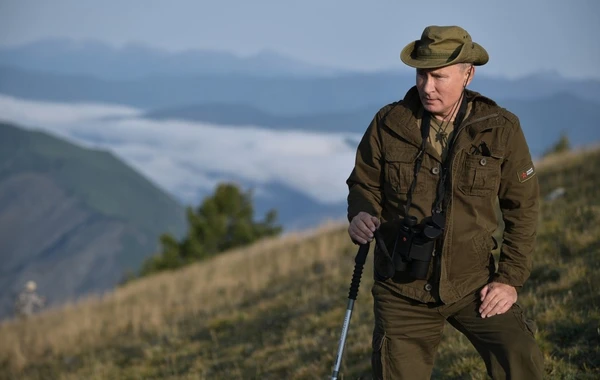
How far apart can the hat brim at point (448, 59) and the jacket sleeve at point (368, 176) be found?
0.35m

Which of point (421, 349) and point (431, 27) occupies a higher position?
point (431, 27)

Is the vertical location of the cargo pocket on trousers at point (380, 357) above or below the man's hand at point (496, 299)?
below

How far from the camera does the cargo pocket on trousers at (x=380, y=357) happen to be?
12.5 ft

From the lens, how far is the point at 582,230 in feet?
27.4

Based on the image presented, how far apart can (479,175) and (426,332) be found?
2.86ft

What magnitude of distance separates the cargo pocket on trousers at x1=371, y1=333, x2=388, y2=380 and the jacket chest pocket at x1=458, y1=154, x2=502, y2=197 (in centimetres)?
88

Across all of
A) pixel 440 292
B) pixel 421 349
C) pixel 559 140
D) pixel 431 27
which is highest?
pixel 431 27

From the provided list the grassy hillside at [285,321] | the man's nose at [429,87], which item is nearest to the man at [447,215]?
the man's nose at [429,87]

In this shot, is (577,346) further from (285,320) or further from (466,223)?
(285,320)

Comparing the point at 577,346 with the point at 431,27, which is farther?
the point at 577,346

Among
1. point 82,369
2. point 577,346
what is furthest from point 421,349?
point 82,369

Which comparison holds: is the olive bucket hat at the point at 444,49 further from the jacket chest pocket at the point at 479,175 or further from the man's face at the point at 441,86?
the jacket chest pocket at the point at 479,175

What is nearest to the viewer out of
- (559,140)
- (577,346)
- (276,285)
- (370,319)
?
(577,346)

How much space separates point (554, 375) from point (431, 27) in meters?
2.67
